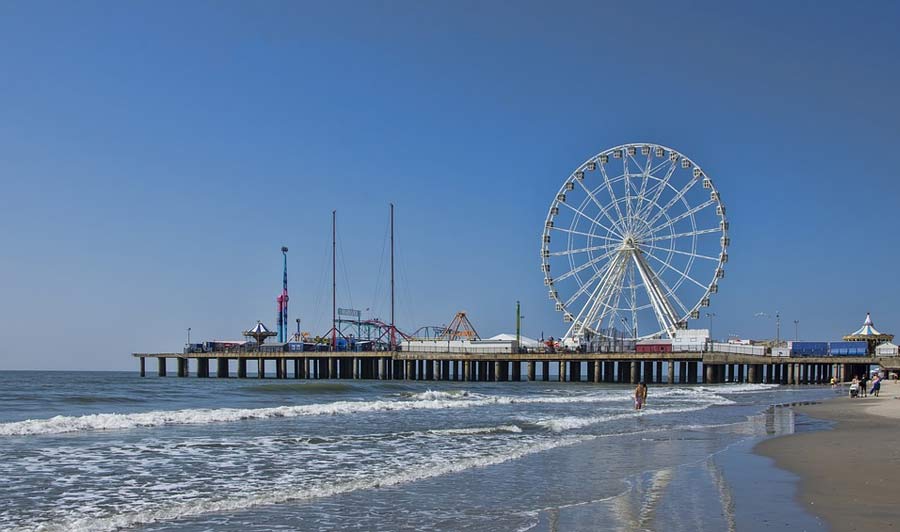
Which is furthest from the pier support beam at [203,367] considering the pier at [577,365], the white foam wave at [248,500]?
the white foam wave at [248,500]

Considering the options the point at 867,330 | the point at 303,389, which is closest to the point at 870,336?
the point at 867,330

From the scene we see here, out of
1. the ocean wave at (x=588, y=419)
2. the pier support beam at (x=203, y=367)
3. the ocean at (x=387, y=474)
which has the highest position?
the ocean at (x=387, y=474)

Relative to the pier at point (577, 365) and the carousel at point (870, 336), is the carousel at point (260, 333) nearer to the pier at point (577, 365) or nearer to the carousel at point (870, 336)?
the pier at point (577, 365)

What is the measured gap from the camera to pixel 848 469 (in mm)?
12445

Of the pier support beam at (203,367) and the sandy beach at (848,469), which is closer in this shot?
the sandy beach at (848,469)

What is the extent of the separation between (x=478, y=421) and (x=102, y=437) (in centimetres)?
1032

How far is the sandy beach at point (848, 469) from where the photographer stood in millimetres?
8898

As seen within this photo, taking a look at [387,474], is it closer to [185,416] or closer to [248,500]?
[248,500]

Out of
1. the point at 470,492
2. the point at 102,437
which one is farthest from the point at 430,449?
the point at 102,437

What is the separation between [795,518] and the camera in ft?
28.9

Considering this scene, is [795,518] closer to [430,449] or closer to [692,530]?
[692,530]

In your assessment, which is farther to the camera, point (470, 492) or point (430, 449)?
point (430, 449)

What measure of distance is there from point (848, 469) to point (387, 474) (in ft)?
21.9

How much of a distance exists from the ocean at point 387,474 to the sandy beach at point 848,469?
37cm
